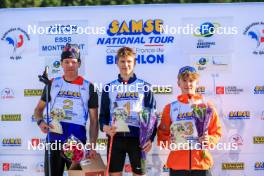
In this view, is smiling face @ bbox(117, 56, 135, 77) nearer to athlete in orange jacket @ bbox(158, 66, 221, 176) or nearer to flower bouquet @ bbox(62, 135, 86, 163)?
athlete in orange jacket @ bbox(158, 66, 221, 176)

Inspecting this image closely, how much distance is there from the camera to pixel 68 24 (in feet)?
19.6

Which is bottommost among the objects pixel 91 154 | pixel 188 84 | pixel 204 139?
pixel 91 154

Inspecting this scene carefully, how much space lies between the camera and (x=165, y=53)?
5906 millimetres

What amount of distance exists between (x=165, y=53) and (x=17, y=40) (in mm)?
1609

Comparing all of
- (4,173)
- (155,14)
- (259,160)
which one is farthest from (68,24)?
(259,160)

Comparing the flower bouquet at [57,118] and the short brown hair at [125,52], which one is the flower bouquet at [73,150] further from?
the short brown hair at [125,52]

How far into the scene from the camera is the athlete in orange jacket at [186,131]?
5398mm

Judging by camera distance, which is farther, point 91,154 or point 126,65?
point 91,154

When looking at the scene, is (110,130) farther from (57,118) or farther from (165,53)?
(165,53)

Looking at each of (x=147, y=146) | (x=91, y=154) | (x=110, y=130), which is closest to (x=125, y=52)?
(x=110, y=130)

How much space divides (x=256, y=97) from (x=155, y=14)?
1.37 meters

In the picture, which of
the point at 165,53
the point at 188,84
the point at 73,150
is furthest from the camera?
the point at 165,53

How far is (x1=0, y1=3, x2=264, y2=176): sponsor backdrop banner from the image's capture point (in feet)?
19.2

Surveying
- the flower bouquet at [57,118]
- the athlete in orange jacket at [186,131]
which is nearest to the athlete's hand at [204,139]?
the athlete in orange jacket at [186,131]
